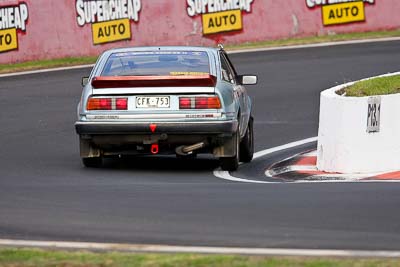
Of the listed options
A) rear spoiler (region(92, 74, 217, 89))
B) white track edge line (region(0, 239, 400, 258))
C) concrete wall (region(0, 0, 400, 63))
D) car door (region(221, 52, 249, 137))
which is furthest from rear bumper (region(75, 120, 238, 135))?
concrete wall (region(0, 0, 400, 63))

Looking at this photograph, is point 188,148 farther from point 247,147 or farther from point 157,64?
point 247,147

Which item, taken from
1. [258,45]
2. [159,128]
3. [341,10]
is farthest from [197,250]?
[341,10]

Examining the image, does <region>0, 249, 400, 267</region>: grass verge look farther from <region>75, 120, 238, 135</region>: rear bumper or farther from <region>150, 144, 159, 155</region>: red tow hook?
<region>150, 144, 159, 155</region>: red tow hook

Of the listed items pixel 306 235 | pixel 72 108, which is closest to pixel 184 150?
pixel 306 235

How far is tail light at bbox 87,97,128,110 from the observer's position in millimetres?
13992

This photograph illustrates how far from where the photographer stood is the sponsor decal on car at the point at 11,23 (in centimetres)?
2769

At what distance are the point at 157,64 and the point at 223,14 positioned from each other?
51.7 ft

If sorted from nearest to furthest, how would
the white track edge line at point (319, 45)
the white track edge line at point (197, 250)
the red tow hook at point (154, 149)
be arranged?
the white track edge line at point (197, 250) → the red tow hook at point (154, 149) → the white track edge line at point (319, 45)

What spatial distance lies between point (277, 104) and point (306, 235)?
13.0 meters

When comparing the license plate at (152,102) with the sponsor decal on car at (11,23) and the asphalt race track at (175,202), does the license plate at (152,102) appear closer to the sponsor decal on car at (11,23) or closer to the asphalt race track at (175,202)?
the asphalt race track at (175,202)

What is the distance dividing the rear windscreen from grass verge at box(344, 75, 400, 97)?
1.71 metres

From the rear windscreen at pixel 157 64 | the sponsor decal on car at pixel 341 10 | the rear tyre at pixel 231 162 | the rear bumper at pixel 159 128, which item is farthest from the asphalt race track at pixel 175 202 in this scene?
the sponsor decal on car at pixel 341 10

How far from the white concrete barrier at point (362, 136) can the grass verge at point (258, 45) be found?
46.5 ft

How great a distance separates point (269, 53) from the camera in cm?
2881
